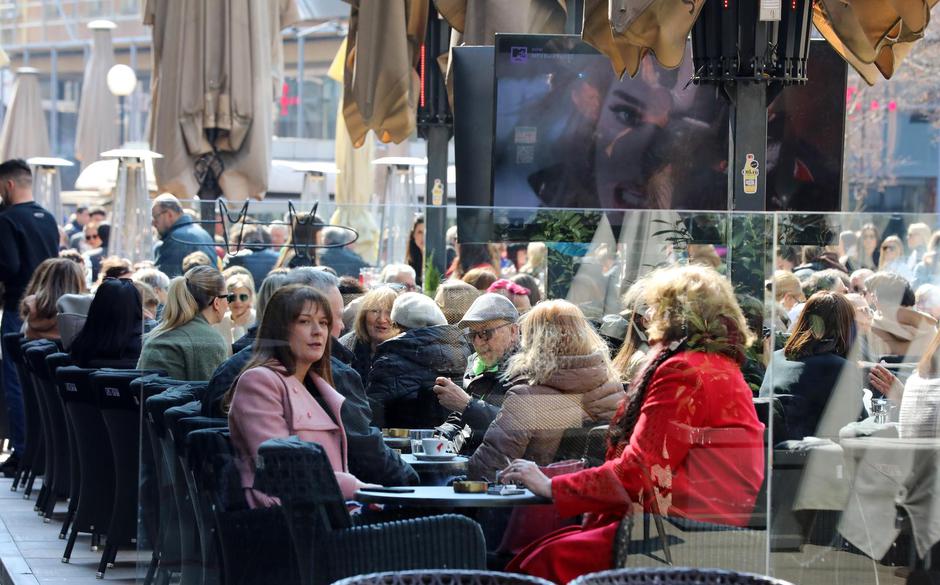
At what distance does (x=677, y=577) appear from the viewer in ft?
12.2

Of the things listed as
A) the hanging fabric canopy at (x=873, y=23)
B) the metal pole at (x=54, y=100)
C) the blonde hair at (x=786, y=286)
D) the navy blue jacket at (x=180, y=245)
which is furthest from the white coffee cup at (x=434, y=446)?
the metal pole at (x=54, y=100)

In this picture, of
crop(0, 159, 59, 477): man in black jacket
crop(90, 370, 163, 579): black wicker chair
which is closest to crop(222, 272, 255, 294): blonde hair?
crop(90, 370, 163, 579): black wicker chair

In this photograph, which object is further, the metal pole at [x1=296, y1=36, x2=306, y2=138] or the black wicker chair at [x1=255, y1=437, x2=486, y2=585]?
the metal pole at [x1=296, y1=36, x2=306, y2=138]

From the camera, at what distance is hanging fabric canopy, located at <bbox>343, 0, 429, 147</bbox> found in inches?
472

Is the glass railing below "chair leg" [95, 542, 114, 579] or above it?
above

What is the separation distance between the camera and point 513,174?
10055 millimetres

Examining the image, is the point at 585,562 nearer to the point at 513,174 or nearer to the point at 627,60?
the point at 627,60

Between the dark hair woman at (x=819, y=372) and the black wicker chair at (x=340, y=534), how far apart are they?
4.36 ft

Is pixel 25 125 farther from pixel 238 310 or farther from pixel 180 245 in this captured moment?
pixel 238 310

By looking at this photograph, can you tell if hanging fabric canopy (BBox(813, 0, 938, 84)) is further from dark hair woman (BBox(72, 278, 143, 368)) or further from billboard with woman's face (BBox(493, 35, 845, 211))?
dark hair woman (BBox(72, 278, 143, 368))

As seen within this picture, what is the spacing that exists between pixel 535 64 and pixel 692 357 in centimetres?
469

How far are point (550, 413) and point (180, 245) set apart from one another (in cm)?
352

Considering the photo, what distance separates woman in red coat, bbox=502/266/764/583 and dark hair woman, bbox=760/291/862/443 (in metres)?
0.21

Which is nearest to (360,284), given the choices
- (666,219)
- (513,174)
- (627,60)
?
(513,174)
